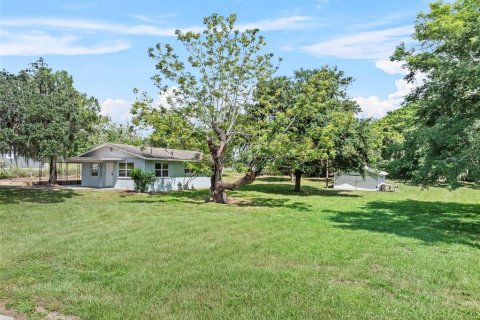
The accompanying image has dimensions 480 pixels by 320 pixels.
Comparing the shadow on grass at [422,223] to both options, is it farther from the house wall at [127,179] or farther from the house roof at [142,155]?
the house wall at [127,179]

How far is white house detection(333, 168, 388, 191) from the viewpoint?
114 ft

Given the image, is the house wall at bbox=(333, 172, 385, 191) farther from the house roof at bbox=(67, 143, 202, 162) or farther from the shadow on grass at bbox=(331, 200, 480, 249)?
the shadow on grass at bbox=(331, 200, 480, 249)

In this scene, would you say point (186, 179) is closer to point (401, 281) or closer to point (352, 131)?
point (352, 131)

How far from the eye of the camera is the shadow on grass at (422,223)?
11.0 m

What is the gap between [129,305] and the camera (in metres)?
5.12

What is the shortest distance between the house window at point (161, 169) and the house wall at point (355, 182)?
15556mm

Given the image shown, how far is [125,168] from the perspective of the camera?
28.4 meters

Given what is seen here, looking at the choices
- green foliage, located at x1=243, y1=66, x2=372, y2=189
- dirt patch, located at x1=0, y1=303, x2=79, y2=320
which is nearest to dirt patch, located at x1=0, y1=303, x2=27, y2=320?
dirt patch, located at x1=0, y1=303, x2=79, y2=320

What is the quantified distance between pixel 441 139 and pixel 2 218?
573 inches

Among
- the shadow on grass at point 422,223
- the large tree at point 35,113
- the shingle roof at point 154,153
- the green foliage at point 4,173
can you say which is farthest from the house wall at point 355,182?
the green foliage at point 4,173

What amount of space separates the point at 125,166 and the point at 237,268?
75.7 feet

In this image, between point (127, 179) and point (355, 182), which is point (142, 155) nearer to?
point (127, 179)

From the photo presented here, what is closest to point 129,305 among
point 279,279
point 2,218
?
point 279,279

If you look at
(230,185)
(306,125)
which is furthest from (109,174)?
(306,125)
